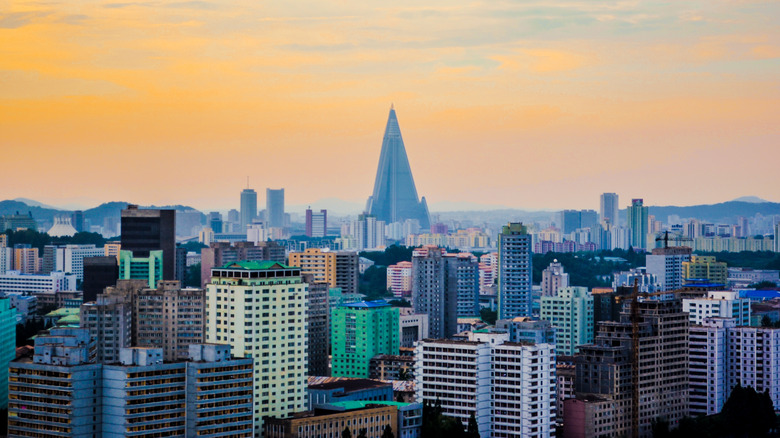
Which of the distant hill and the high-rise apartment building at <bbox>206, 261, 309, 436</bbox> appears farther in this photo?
the distant hill

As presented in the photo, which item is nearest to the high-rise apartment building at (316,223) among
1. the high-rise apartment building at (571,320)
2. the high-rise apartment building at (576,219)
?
the high-rise apartment building at (576,219)

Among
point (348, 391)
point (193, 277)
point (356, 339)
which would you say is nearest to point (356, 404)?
point (348, 391)

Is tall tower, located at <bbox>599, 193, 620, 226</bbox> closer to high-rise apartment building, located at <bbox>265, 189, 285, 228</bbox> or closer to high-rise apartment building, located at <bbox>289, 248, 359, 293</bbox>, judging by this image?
high-rise apartment building, located at <bbox>265, 189, 285, 228</bbox>

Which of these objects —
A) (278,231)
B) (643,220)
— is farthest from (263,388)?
(278,231)

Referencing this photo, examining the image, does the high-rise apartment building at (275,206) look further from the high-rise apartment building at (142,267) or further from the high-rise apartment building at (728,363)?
the high-rise apartment building at (728,363)

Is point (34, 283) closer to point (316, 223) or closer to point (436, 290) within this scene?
point (436, 290)

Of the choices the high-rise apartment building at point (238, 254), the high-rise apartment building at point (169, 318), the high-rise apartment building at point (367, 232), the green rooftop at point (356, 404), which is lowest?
the green rooftop at point (356, 404)

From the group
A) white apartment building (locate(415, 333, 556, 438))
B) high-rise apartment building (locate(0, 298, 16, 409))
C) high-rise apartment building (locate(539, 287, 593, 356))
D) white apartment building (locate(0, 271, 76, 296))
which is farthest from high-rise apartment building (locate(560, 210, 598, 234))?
white apartment building (locate(415, 333, 556, 438))
